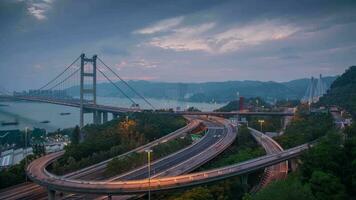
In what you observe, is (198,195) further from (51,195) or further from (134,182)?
(51,195)

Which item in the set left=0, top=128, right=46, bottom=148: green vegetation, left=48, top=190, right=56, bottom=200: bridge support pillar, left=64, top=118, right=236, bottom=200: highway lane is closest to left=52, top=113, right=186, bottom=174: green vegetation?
left=64, top=118, right=236, bottom=200: highway lane

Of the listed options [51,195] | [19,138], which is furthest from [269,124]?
[51,195]

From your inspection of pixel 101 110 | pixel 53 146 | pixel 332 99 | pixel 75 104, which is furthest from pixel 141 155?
pixel 332 99

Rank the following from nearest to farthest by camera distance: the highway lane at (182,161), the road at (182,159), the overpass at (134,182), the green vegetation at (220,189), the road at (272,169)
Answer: the green vegetation at (220,189) < the overpass at (134,182) < the road at (182,159) < the highway lane at (182,161) < the road at (272,169)

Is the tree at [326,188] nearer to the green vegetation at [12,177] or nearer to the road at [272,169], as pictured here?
the road at [272,169]

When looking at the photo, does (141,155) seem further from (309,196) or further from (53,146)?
(53,146)

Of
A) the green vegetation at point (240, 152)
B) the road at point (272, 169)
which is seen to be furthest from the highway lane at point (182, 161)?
the road at point (272, 169)

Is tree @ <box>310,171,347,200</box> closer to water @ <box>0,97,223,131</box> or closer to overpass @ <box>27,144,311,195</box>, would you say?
overpass @ <box>27,144,311,195</box>
